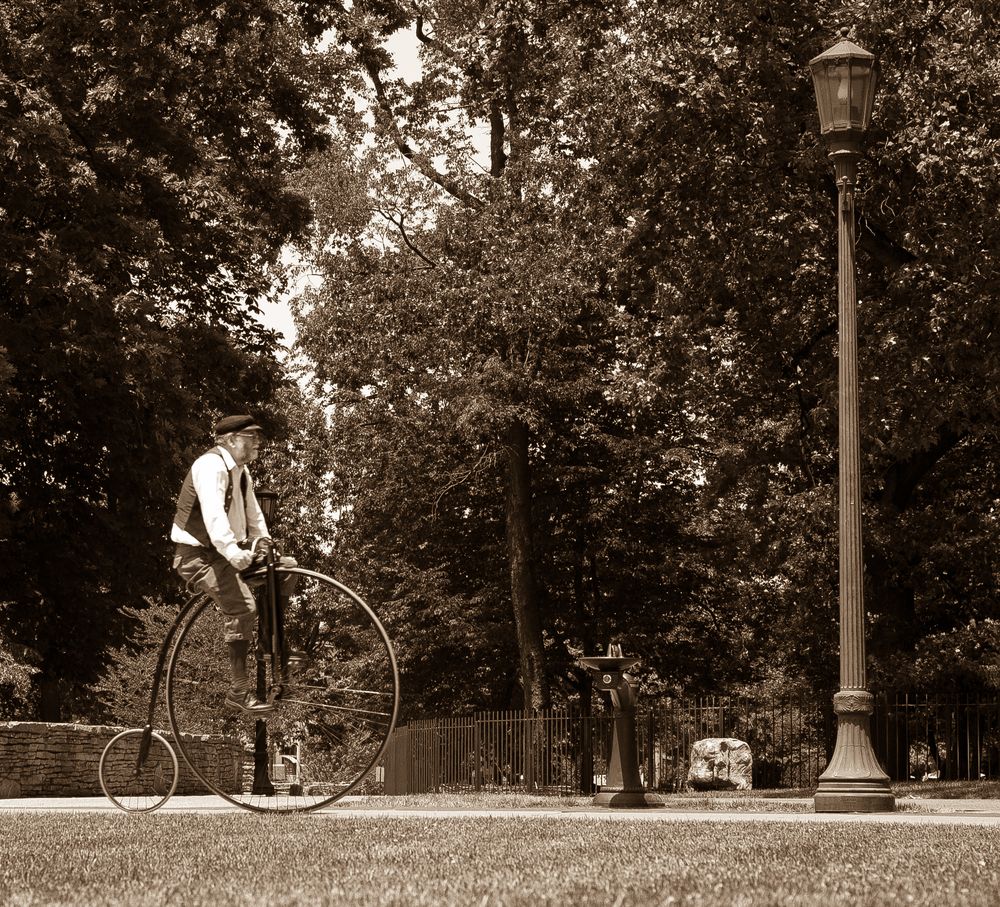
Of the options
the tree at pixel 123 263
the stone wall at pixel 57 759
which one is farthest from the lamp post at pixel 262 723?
the tree at pixel 123 263

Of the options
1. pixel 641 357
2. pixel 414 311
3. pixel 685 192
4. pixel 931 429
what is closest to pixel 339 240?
pixel 414 311

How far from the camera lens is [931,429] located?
2277 centimetres

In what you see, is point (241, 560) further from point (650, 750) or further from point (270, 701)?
point (650, 750)

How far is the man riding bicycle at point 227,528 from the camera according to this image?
8477mm

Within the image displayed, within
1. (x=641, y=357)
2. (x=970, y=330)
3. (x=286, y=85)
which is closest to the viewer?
(x=970, y=330)

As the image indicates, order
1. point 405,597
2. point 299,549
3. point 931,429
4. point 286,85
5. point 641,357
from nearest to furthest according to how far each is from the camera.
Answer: point 931,429 < point 286,85 < point 641,357 < point 405,597 < point 299,549

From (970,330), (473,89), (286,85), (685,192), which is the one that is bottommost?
(970,330)

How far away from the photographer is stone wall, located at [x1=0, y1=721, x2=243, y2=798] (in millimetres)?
21734

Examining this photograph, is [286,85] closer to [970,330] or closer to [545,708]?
[970,330]

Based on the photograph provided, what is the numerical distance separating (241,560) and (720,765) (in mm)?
18803

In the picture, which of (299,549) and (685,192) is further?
(299,549)

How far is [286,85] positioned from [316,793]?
51.5ft

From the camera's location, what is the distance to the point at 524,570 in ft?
107

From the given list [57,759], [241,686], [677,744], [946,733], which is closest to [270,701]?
[241,686]
